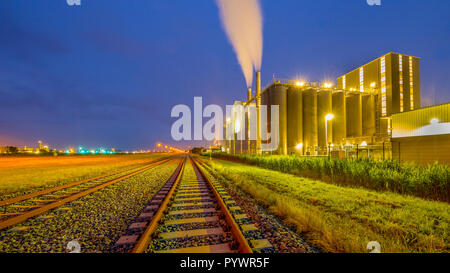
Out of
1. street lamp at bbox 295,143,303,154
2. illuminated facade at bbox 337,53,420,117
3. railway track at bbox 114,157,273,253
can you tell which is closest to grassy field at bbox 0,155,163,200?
railway track at bbox 114,157,273,253

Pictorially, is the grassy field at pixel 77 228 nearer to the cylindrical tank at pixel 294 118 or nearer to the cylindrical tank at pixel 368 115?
the cylindrical tank at pixel 294 118

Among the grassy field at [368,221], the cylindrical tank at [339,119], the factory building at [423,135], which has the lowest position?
the grassy field at [368,221]

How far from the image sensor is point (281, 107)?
34.8 metres

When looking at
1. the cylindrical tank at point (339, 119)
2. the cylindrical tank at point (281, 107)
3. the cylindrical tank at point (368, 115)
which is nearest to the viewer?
the cylindrical tank at point (281, 107)

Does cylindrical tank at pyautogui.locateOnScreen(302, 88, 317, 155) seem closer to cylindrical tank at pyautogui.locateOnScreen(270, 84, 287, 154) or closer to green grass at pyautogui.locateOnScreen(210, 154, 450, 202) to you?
cylindrical tank at pyautogui.locateOnScreen(270, 84, 287, 154)

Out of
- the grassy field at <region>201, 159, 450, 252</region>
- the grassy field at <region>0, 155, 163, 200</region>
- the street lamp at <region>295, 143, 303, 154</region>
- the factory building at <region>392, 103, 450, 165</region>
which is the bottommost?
the grassy field at <region>0, 155, 163, 200</region>

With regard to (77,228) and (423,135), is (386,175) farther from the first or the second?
(77,228)

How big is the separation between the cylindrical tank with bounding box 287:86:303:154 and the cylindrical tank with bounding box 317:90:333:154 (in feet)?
14.9

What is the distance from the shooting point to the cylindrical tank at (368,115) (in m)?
39.4

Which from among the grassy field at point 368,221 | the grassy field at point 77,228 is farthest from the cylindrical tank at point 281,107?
the grassy field at point 77,228

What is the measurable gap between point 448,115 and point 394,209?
1509 centimetres

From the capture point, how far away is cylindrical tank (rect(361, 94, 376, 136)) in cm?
3944

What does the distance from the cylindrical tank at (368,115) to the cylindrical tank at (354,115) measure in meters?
1.10
